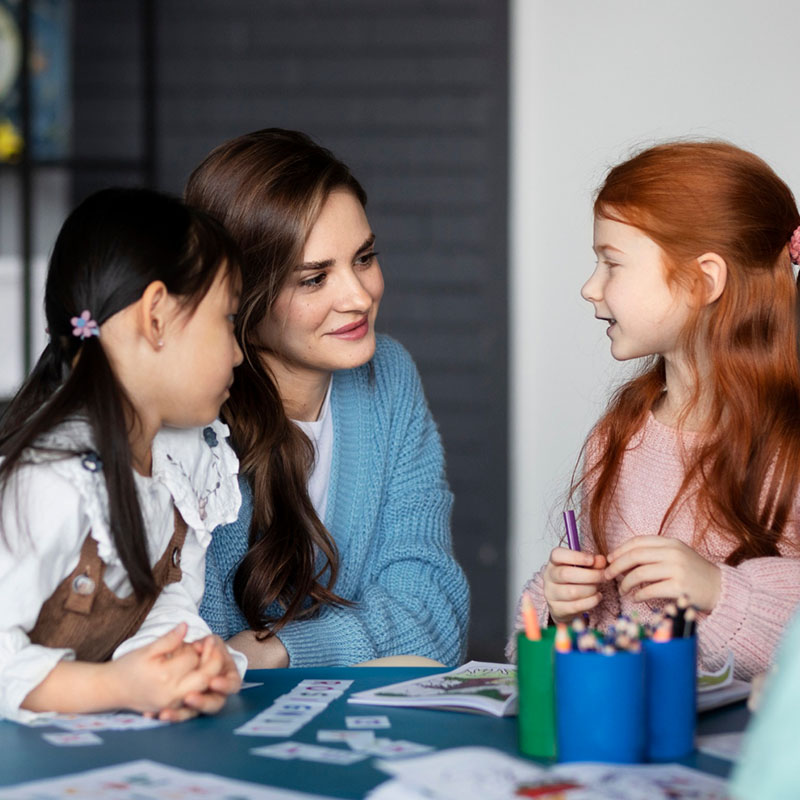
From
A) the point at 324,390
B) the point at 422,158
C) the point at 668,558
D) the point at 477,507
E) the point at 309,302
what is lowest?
the point at 477,507

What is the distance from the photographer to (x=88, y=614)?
1.40 m

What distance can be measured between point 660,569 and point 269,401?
0.76m

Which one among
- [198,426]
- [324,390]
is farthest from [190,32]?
[198,426]

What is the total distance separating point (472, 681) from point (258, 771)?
0.37 metres

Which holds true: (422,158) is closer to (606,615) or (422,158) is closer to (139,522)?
(606,615)

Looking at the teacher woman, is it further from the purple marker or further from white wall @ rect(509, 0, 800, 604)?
white wall @ rect(509, 0, 800, 604)

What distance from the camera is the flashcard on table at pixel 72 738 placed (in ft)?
3.80

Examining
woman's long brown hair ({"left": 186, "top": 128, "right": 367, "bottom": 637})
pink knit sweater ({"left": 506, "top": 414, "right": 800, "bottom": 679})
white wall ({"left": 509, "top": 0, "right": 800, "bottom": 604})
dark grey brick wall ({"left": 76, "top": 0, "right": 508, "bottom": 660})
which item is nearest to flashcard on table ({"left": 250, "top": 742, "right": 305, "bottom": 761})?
pink knit sweater ({"left": 506, "top": 414, "right": 800, "bottom": 679})

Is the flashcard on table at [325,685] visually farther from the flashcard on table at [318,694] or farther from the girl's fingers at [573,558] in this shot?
the girl's fingers at [573,558]

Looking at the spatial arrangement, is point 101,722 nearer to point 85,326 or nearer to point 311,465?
point 85,326

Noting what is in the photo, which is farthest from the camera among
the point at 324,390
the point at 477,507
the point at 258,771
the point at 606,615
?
the point at 477,507

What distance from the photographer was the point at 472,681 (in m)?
1.38

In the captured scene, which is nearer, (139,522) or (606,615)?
(139,522)

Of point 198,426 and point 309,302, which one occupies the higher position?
point 309,302
